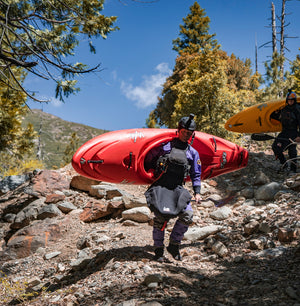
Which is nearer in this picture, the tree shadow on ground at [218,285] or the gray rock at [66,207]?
the tree shadow on ground at [218,285]

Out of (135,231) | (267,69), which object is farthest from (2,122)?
(267,69)

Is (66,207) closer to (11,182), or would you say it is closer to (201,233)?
(11,182)

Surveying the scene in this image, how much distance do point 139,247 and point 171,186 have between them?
49.3 inches

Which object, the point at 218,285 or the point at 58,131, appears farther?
the point at 58,131

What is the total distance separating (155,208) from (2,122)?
8.95 metres

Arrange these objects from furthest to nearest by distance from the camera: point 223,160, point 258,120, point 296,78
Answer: point 296,78 < point 258,120 < point 223,160

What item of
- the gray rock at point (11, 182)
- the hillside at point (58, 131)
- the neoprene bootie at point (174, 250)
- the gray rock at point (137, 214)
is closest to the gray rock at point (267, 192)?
the gray rock at point (137, 214)

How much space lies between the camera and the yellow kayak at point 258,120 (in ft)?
25.9

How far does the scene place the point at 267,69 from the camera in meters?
13.4

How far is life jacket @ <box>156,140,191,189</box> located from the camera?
364 centimetres

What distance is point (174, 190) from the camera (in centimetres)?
367

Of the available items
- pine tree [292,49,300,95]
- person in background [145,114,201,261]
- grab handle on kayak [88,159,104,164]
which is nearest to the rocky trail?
person in background [145,114,201,261]

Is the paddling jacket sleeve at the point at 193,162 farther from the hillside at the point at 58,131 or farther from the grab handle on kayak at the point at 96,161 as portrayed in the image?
the hillside at the point at 58,131

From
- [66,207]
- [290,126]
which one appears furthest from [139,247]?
[290,126]
